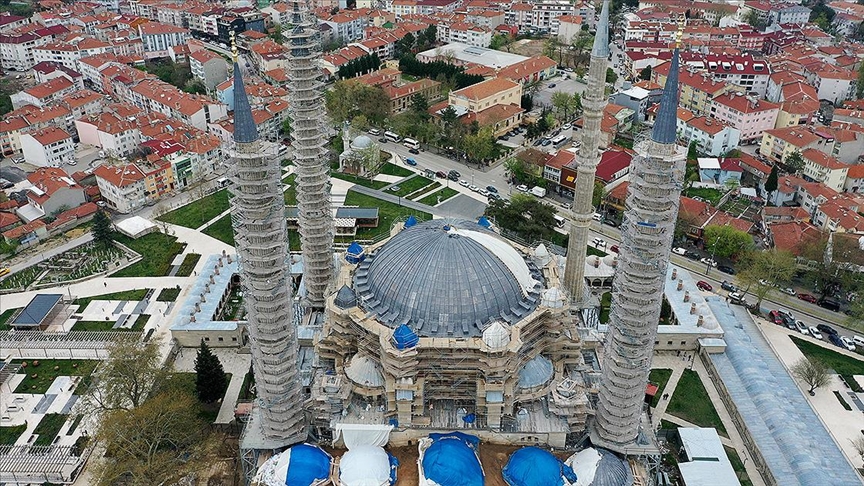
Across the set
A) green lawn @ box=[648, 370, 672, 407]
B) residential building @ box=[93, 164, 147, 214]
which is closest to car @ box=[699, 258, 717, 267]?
green lawn @ box=[648, 370, 672, 407]

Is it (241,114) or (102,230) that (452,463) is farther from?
(102,230)

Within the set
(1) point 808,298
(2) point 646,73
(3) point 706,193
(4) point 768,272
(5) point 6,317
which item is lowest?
(5) point 6,317

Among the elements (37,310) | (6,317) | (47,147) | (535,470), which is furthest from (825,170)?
(47,147)

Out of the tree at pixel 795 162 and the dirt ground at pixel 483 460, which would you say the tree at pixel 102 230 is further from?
the tree at pixel 795 162

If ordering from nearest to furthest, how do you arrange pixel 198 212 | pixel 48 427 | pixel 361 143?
pixel 48 427 < pixel 198 212 < pixel 361 143

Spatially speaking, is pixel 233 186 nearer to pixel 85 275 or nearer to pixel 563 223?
pixel 85 275

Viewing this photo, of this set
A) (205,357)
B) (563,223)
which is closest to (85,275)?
(205,357)

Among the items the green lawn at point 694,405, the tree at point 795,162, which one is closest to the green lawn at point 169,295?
the green lawn at point 694,405
